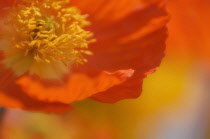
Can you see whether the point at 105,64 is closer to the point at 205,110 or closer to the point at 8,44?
the point at 8,44

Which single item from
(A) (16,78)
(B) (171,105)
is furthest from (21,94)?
(B) (171,105)

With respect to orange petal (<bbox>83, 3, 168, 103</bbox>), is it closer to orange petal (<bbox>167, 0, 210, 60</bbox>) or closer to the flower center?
the flower center

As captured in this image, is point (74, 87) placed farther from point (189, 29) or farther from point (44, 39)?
point (189, 29)

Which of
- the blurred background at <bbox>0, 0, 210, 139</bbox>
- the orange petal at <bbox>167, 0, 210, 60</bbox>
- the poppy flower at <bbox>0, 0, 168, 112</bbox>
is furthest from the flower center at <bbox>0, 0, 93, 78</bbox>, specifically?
the orange petal at <bbox>167, 0, 210, 60</bbox>

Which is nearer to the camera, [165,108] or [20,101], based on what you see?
[20,101]

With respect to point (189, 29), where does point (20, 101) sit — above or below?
below

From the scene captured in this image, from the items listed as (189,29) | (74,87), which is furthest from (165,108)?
(74,87)

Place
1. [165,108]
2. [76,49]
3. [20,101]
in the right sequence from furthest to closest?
[165,108], [76,49], [20,101]
